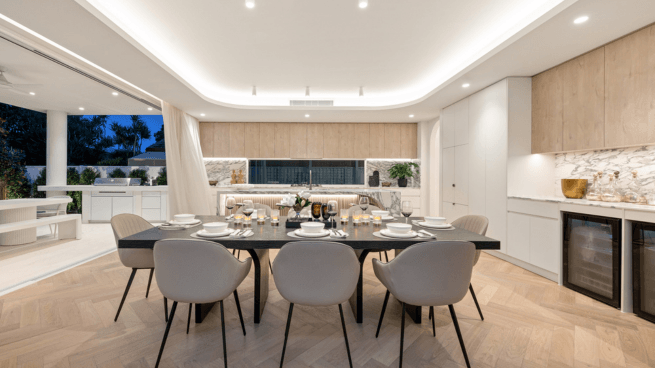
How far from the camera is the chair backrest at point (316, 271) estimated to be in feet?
4.95

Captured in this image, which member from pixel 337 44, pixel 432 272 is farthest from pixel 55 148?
pixel 432 272

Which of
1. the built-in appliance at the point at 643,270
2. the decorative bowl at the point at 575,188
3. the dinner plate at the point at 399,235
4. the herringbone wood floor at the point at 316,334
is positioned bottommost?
the herringbone wood floor at the point at 316,334

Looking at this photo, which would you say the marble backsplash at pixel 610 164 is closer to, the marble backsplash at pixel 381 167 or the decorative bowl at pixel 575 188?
the decorative bowl at pixel 575 188

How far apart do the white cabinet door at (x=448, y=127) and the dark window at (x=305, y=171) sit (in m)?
2.08

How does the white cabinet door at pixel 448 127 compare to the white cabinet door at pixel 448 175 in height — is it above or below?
above

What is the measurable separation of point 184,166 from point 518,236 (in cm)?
553

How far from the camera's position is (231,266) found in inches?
63.6

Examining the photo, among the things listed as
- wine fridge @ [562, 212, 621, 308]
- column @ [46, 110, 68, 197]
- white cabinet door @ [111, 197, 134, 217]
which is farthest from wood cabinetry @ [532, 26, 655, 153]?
column @ [46, 110, 68, 197]

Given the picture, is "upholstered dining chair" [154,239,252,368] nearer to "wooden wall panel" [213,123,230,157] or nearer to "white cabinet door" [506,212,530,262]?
"white cabinet door" [506,212,530,262]

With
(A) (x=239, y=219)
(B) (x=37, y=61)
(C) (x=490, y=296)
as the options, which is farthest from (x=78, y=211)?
(C) (x=490, y=296)

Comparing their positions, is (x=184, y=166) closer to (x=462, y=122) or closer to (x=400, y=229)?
(x=400, y=229)

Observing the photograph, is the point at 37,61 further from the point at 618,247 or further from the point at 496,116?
the point at 618,247

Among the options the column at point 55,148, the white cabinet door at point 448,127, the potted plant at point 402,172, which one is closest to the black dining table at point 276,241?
the white cabinet door at point 448,127

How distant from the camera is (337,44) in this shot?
327cm
